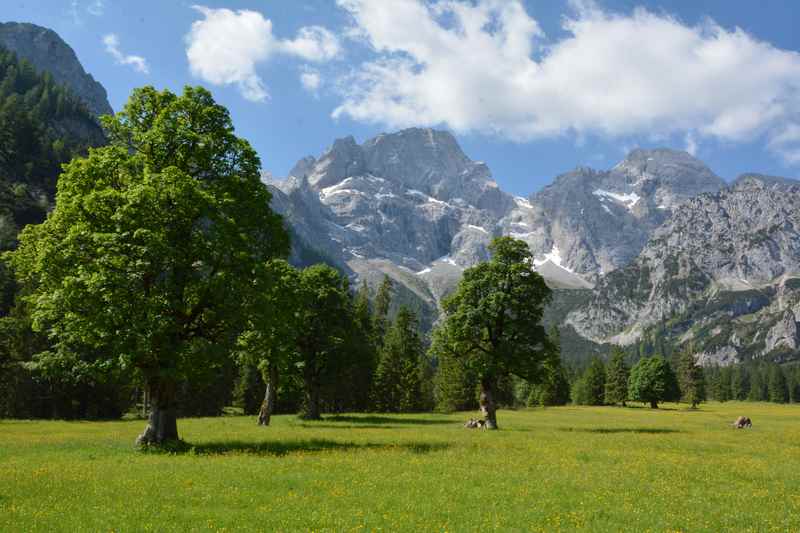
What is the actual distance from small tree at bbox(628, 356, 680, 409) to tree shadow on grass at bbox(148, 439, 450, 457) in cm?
10979

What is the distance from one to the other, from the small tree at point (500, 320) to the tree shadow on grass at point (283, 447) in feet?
49.7

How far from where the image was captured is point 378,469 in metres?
22.9

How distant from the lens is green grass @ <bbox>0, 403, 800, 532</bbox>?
49.1ft

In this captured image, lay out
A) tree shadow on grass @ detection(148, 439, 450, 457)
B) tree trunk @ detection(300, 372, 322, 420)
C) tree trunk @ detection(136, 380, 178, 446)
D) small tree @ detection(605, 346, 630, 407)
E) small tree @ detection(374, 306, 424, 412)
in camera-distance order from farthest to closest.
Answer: small tree @ detection(605, 346, 630, 407) → small tree @ detection(374, 306, 424, 412) → tree trunk @ detection(300, 372, 322, 420) → tree trunk @ detection(136, 380, 178, 446) → tree shadow on grass @ detection(148, 439, 450, 457)

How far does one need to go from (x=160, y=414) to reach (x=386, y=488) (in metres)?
15.7

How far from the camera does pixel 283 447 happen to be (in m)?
30.1

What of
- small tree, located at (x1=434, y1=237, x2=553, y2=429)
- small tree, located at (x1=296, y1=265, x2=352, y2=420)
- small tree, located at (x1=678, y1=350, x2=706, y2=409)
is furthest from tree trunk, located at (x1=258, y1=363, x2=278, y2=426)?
small tree, located at (x1=678, y1=350, x2=706, y2=409)

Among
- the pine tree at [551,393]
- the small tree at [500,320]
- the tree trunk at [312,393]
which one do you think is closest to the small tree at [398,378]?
the pine tree at [551,393]

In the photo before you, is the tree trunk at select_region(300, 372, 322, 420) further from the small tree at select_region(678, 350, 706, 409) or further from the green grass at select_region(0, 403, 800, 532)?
the small tree at select_region(678, 350, 706, 409)

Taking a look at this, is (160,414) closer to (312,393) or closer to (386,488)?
(386,488)

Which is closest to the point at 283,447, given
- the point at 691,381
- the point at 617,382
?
the point at 617,382

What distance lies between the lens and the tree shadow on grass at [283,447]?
90.5 ft

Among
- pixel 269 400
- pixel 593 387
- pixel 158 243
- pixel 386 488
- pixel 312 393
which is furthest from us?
pixel 593 387

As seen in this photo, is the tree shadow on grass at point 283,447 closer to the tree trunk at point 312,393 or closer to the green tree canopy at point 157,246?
the green tree canopy at point 157,246
